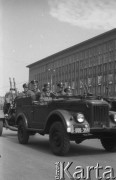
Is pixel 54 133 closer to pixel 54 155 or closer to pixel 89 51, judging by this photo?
pixel 54 155

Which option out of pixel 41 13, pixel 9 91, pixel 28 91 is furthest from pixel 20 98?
pixel 41 13

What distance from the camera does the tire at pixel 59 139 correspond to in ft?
23.8

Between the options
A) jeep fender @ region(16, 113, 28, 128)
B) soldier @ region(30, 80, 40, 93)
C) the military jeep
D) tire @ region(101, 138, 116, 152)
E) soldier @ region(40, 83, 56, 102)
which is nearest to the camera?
the military jeep

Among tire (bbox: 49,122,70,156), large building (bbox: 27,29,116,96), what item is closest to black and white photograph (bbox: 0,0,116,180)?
tire (bbox: 49,122,70,156)

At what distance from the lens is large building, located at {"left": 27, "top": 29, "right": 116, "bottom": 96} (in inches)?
2736

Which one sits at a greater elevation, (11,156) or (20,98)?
(20,98)

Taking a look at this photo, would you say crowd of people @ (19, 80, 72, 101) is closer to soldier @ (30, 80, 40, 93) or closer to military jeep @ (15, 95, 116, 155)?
soldier @ (30, 80, 40, 93)

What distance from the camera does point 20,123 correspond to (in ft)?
31.9

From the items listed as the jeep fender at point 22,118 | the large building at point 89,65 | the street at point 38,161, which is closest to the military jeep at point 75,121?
the street at point 38,161

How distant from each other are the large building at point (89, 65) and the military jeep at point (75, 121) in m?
52.8

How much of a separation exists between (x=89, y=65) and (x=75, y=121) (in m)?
69.9

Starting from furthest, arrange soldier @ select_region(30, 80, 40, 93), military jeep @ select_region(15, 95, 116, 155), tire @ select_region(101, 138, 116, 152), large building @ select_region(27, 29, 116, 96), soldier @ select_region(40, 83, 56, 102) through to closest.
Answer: large building @ select_region(27, 29, 116, 96) → soldier @ select_region(30, 80, 40, 93) → soldier @ select_region(40, 83, 56, 102) → tire @ select_region(101, 138, 116, 152) → military jeep @ select_region(15, 95, 116, 155)

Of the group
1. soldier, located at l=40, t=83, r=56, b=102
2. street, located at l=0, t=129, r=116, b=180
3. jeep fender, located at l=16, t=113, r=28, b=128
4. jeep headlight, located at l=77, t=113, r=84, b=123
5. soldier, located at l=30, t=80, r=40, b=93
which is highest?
soldier, located at l=30, t=80, r=40, b=93

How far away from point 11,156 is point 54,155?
3.16 ft
